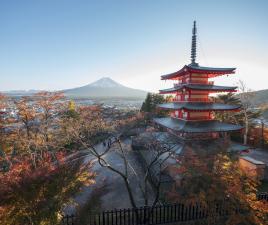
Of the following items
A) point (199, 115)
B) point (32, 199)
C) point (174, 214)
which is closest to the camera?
point (32, 199)

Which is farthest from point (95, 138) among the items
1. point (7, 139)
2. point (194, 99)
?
point (194, 99)

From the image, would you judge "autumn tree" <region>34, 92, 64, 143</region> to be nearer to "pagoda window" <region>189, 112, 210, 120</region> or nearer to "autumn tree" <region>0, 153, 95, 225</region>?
"autumn tree" <region>0, 153, 95, 225</region>

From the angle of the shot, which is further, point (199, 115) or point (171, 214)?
point (199, 115)

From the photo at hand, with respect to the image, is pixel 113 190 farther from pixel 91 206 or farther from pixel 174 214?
pixel 174 214

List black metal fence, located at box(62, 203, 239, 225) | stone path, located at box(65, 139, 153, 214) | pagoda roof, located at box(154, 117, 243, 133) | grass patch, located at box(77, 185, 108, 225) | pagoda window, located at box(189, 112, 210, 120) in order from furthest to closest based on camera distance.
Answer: pagoda window, located at box(189, 112, 210, 120), pagoda roof, located at box(154, 117, 243, 133), stone path, located at box(65, 139, 153, 214), black metal fence, located at box(62, 203, 239, 225), grass patch, located at box(77, 185, 108, 225)

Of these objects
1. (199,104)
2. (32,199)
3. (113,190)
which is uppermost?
(199,104)

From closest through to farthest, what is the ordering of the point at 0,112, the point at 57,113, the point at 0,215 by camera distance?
the point at 0,215, the point at 0,112, the point at 57,113

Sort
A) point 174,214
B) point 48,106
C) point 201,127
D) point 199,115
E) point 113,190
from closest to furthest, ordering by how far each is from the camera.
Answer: point 174,214 < point 113,190 < point 201,127 < point 199,115 < point 48,106

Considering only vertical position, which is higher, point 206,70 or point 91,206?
point 206,70

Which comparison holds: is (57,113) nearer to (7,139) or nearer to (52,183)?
(7,139)

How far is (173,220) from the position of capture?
32.9 ft

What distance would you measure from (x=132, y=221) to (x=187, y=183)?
11.7 ft

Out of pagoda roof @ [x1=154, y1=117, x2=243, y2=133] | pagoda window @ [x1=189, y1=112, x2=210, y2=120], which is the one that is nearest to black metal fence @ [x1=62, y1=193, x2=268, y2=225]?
pagoda roof @ [x1=154, y1=117, x2=243, y2=133]

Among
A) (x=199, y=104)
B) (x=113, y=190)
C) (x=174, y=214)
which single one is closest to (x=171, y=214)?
(x=174, y=214)
